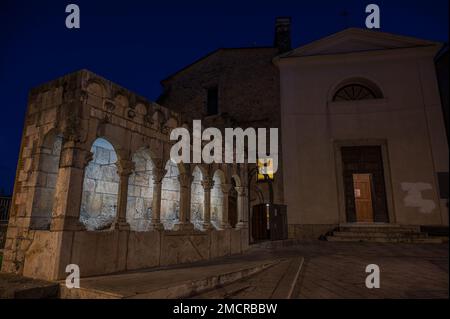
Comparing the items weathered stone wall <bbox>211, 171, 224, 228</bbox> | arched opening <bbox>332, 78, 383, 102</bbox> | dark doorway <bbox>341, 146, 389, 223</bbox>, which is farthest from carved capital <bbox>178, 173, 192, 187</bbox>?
arched opening <bbox>332, 78, 383, 102</bbox>

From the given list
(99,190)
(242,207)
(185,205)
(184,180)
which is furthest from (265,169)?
(99,190)

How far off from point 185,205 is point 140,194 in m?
1.09

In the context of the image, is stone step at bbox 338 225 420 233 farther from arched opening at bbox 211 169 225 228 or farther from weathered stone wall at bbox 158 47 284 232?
Result: arched opening at bbox 211 169 225 228

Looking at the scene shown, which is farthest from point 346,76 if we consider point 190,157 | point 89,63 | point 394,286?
point 89,63

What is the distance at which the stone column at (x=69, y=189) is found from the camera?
356 cm

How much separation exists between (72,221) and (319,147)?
33.7 ft

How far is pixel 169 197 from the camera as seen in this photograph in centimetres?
663

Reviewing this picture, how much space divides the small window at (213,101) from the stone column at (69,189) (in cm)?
1106

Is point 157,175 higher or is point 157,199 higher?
point 157,175

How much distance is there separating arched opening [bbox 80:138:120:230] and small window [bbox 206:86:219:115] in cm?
965

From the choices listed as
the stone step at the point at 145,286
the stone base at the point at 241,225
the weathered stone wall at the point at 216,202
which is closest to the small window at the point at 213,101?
the weathered stone wall at the point at 216,202

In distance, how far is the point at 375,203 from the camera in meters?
11.2

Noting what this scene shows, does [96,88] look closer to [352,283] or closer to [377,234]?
[352,283]

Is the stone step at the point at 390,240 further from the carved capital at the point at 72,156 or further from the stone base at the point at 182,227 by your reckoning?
the carved capital at the point at 72,156
